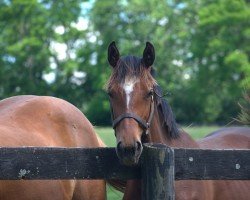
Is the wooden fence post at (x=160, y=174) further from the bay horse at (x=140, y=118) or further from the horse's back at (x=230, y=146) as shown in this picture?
the horse's back at (x=230, y=146)

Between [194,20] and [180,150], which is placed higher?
[194,20]

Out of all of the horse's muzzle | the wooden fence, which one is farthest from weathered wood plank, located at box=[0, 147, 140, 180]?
the horse's muzzle

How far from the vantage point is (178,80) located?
165 ft

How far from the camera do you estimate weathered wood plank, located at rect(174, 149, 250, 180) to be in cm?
389

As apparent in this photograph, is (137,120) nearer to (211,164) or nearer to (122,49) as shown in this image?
(211,164)

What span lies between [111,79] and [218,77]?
45988mm

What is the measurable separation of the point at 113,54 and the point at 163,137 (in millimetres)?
770

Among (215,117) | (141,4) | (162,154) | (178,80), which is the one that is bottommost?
(162,154)

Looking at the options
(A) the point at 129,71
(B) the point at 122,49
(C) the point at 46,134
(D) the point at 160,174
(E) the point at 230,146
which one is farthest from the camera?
(B) the point at 122,49

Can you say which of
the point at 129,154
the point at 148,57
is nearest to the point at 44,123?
the point at 148,57

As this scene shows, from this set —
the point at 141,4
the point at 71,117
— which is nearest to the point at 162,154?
the point at 71,117

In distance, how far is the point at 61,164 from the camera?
3.81 meters

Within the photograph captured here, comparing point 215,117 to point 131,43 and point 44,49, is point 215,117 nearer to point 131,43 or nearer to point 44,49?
point 131,43

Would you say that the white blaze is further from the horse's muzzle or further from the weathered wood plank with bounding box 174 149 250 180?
the weathered wood plank with bounding box 174 149 250 180
